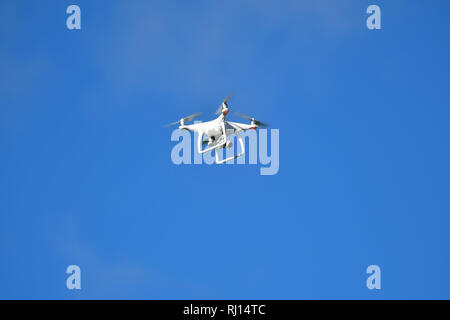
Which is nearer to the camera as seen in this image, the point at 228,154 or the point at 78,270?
the point at 228,154

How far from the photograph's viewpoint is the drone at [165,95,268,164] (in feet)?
189

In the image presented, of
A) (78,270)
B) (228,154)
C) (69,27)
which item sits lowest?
(78,270)

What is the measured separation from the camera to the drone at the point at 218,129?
57.5 m

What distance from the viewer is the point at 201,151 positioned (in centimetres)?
5822

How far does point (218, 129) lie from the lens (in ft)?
192

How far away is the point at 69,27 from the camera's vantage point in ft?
214
